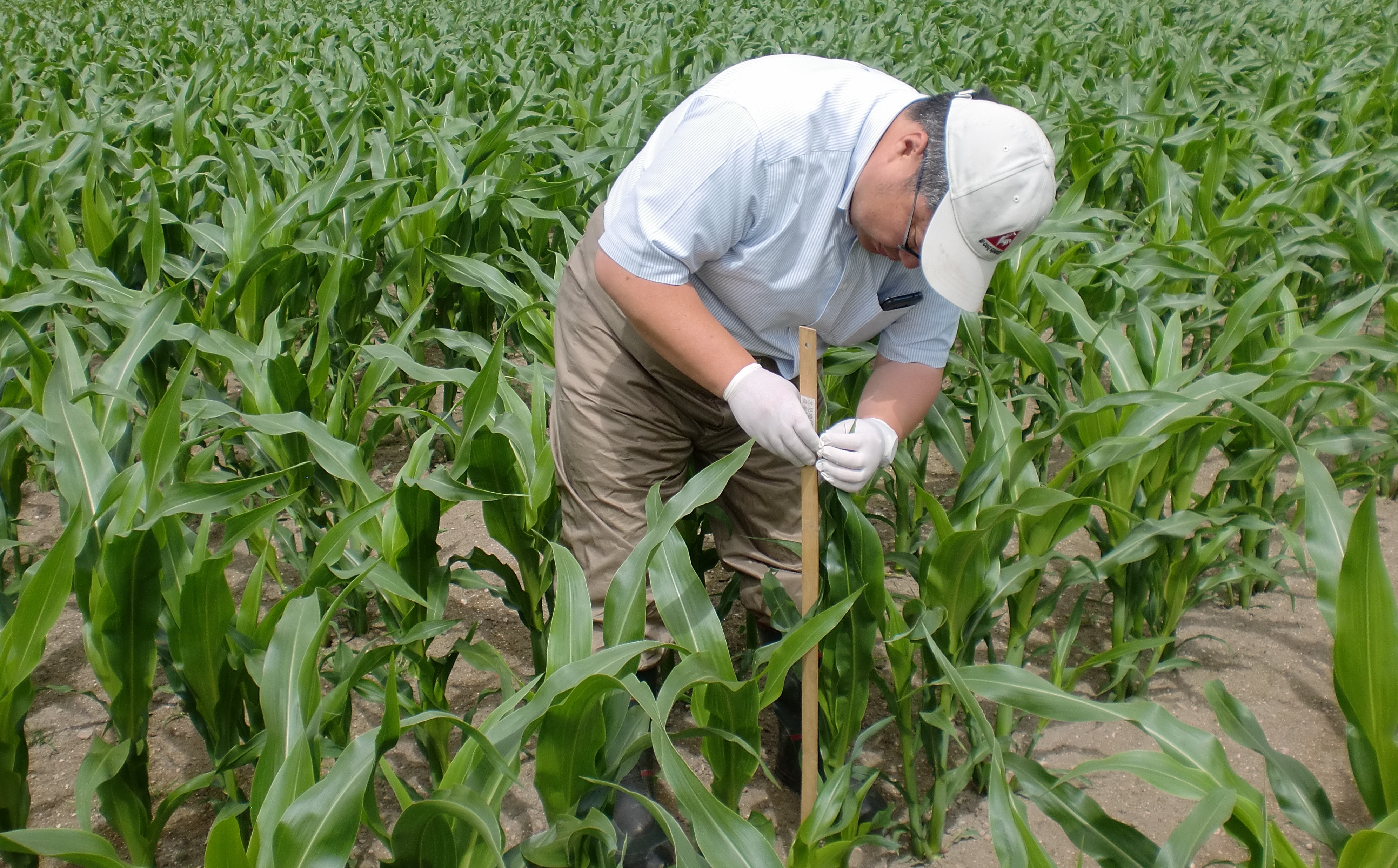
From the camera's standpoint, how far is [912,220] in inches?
56.5

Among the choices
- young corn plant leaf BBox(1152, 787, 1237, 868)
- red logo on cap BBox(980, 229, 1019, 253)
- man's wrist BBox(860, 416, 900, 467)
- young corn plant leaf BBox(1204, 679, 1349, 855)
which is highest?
red logo on cap BBox(980, 229, 1019, 253)

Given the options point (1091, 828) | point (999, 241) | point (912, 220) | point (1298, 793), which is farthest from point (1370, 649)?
point (912, 220)

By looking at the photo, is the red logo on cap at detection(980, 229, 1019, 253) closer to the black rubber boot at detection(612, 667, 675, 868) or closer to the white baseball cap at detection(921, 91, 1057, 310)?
the white baseball cap at detection(921, 91, 1057, 310)

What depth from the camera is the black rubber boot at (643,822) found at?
173cm

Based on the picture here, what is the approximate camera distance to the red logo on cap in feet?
4.57

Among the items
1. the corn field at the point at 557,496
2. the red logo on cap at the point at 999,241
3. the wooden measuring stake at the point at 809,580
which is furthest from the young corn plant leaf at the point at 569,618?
the red logo on cap at the point at 999,241

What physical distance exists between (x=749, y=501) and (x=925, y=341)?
42 cm

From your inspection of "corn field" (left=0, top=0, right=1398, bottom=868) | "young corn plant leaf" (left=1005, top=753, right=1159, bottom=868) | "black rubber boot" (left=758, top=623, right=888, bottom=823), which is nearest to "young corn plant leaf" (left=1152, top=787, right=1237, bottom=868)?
"corn field" (left=0, top=0, right=1398, bottom=868)

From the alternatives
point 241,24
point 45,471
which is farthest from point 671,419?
point 241,24

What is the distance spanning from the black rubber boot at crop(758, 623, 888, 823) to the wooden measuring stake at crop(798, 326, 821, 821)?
0.30 m

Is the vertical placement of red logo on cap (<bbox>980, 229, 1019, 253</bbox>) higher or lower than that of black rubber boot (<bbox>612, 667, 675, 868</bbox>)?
higher

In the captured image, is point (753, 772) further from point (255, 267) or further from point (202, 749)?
point (255, 267)

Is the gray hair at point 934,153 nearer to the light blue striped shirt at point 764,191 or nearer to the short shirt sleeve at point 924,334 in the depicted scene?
the light blue striped shirt at point 764,191

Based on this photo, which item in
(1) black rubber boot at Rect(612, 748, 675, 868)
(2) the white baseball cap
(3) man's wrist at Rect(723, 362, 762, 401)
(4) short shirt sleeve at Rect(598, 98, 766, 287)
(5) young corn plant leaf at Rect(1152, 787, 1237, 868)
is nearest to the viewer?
(5) young corn plant leaf at Rect(1152, 787, 1237, 868)
